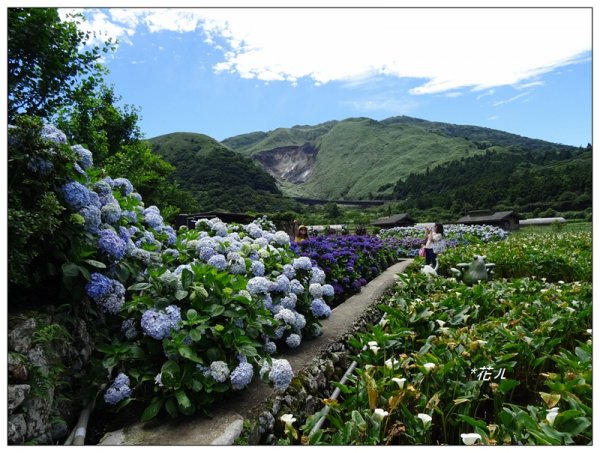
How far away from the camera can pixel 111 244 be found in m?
2.53

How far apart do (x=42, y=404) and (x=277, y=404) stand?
3.93ft

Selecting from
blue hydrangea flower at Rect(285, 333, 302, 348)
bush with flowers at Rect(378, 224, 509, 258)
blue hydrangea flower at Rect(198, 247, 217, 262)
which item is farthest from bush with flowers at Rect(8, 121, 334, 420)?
bush with flowers at Rect(378, 224, 509, 258)

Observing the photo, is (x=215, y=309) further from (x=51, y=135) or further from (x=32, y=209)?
(x=51, y=135)

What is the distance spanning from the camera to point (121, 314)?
265 cm

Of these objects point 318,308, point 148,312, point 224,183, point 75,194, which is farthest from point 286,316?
point 224,183

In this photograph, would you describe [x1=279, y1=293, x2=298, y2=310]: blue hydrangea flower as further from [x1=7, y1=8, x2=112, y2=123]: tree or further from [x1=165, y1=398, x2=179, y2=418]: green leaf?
[x1=7, y1=8, x2=112, y2=123]: tree

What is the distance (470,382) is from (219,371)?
4.86ft

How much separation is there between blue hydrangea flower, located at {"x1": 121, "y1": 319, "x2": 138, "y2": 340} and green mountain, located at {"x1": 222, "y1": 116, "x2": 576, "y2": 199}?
100982mm

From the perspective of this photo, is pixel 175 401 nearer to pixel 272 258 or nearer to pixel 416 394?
pixel 416 394

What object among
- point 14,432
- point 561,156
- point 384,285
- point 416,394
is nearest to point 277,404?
point 416,394

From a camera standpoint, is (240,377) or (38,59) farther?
(38,59)

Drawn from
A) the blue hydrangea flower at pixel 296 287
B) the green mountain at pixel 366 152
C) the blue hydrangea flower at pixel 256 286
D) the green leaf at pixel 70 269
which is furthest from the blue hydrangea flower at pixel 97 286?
the green mountain at pixel 366 152

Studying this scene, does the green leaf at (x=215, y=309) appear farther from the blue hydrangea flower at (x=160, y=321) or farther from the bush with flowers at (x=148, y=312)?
the blue hydrangea flower at (x=160, y=321)

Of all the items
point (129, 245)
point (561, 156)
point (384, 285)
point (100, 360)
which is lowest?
point (384, 285)
